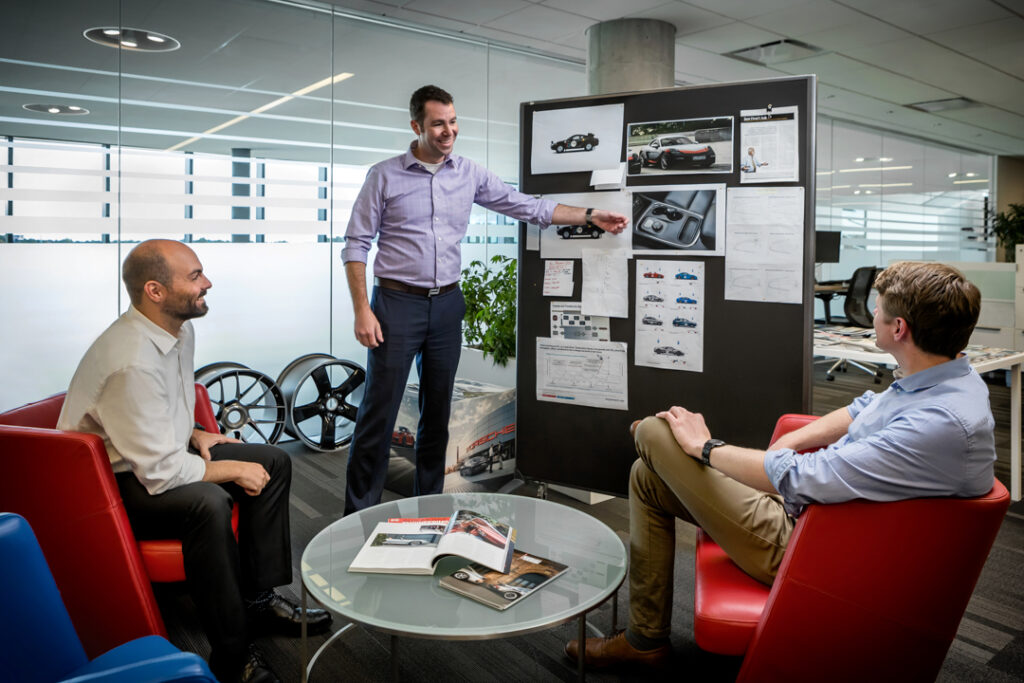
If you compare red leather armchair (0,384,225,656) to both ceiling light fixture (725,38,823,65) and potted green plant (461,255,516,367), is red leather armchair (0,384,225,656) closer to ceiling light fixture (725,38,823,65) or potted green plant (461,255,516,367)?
potted green plant (461,255,516,367)

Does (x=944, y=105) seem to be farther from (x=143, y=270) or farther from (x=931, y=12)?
(x=143, y=270)

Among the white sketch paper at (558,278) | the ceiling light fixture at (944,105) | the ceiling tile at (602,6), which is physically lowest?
the white sketch paper at (558,278)

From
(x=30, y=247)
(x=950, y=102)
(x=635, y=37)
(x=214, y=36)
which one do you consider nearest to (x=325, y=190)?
(x=214, y=36)

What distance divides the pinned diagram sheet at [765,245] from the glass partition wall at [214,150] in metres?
2.74

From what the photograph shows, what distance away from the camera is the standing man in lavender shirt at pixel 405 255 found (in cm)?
290

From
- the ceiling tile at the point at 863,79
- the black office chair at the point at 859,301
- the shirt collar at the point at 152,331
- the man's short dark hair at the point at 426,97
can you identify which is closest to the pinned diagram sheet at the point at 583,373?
the man's short dark hair at the point at 426,97

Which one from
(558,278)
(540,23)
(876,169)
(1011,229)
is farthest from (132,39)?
(1011,229)

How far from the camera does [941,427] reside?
1.43m

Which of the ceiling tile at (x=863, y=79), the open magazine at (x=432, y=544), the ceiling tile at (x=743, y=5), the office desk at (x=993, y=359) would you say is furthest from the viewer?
the ceiling tile at (x=863, y=79)

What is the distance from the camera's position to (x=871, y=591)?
58.3 inches

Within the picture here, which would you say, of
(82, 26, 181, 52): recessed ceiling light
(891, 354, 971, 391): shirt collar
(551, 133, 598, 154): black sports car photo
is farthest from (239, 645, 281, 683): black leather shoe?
(82, 26, 181, 52): recessed ceiling light

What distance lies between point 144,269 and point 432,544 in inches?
44.8

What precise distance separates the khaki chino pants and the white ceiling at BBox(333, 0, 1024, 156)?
346cm

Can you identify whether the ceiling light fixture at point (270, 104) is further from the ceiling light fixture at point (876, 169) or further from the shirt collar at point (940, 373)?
the ceiling light fixture at point (876, 169)
